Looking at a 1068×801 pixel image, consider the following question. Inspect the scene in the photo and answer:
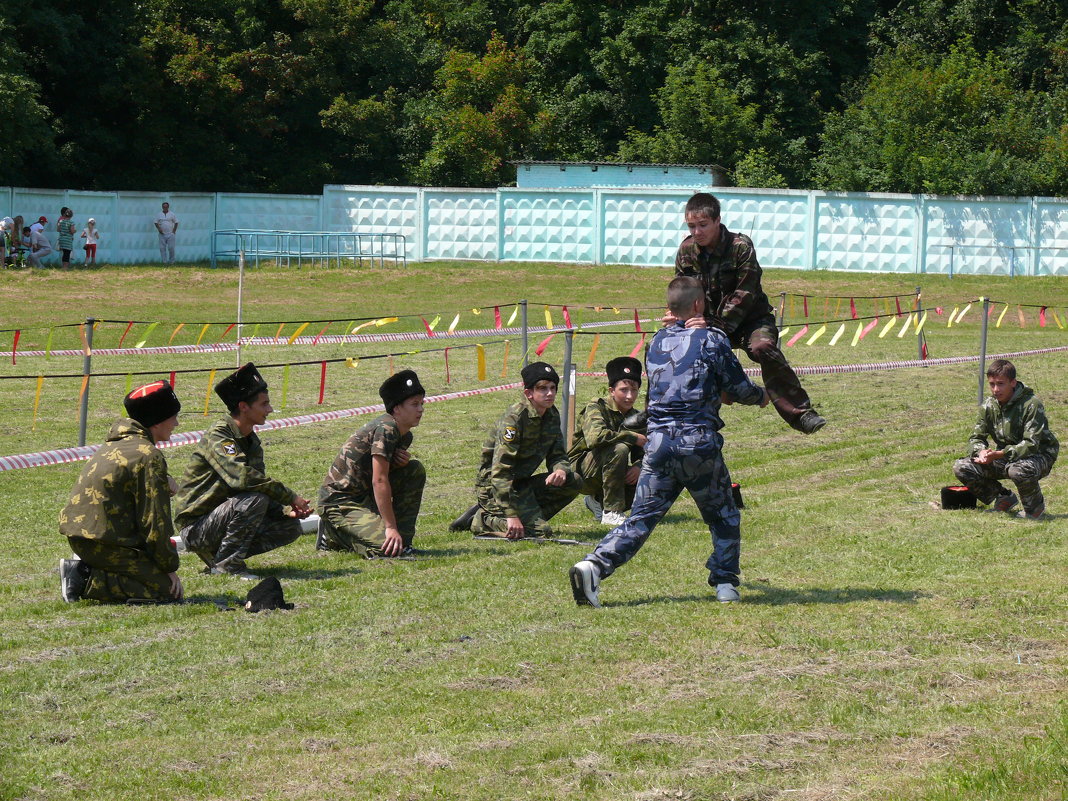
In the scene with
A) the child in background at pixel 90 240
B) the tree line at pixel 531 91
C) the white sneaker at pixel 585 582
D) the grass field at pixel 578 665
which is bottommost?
the grass field at pixel 578 665

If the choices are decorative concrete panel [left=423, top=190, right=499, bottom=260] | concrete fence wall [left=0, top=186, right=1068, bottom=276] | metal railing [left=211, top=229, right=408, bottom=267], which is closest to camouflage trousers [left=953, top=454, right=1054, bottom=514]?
concrete fence wall [left=0, top=186, right=1068, bottom=276]

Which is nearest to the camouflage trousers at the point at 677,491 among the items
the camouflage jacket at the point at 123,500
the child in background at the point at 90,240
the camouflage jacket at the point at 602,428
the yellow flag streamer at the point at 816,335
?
the camouflage jacket at the point at 123,500

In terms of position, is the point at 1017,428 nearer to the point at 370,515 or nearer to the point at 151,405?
the point at 370,515

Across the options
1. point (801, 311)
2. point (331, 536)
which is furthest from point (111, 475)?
point (801, 311)

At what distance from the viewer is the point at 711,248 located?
335 inches

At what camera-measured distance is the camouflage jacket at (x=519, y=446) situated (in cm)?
977

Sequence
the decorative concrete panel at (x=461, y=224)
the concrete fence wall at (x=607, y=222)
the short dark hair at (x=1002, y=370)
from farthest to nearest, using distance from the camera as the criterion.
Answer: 1. the decorative concrete panel at (x=461, y=224)
2. the concrete fence wall at (x=607, y=222)
3. the short dark hair at (x=1002, y=370)

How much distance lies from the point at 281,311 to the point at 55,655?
23.3 meters

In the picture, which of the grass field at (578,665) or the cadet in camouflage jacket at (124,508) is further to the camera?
the cadet in camouflage jacket at (124,508)

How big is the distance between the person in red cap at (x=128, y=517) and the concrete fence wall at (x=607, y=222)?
30544 millimetres

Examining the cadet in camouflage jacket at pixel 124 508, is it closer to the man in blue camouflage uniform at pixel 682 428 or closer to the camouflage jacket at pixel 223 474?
the camouflage jacket at pixel 223 474

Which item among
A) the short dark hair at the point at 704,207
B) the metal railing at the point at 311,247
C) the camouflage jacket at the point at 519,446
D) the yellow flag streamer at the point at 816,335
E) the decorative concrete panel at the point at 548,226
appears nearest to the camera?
the short dark hair at the point at 704,207

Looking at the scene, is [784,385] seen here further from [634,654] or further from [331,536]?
[331,536]

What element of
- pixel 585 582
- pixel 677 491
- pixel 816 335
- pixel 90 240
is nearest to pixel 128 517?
Result: pixel 585 582
